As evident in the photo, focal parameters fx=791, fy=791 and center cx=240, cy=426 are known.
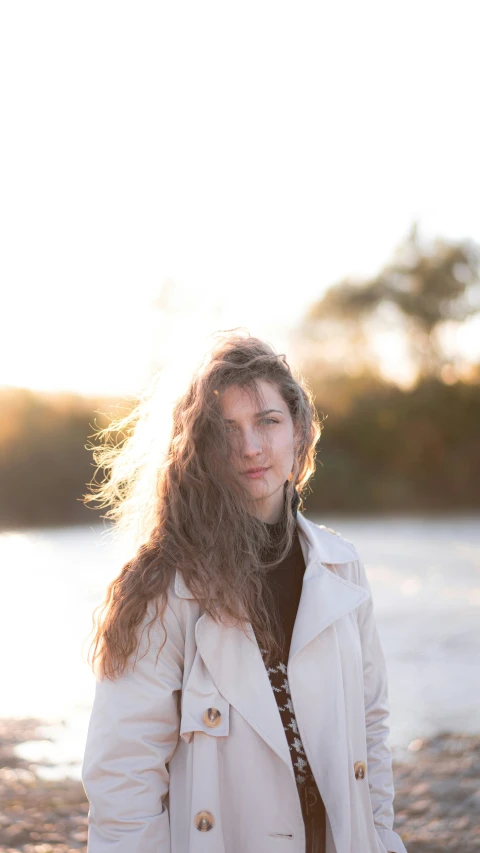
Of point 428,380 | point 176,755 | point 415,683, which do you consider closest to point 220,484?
point 176,755

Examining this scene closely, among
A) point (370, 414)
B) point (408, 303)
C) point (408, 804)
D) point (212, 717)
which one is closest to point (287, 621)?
point (212, 717)

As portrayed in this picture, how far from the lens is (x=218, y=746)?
6.56 ft

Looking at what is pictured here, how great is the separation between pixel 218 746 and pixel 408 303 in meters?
30.2

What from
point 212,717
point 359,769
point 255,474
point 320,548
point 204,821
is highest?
point 255,474

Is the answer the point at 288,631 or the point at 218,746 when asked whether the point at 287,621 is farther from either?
the point at 218,746

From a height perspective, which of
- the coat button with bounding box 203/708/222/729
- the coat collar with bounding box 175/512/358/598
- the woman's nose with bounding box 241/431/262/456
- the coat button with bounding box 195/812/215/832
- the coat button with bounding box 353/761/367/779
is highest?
the woman's nose with bounding box 241/431/262/456

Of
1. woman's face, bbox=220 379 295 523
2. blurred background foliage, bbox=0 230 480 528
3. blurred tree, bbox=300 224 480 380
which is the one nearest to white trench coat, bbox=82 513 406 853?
woman's face, bbox=220 379 295 523

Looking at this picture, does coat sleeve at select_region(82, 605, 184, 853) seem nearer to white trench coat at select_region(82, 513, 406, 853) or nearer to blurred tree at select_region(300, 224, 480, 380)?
white trench coat at select_region(82, 513, 406, 853)

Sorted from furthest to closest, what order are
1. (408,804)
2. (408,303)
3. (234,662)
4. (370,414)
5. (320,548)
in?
1. (408,303)
2. (370,414)
3. (408,804)
4. (320,548)
5. (234,662)

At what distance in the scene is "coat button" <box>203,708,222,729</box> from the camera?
6.40ft

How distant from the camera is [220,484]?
7.22 feet

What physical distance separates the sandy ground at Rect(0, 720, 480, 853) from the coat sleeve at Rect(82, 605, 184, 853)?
2366 millimetres

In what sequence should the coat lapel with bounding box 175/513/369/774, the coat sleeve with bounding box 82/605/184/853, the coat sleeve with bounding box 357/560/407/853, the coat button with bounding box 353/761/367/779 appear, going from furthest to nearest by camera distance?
the coat sleeve with bounding box 357/560/407/853, the coat button with bounding box 353/761/367/779, the coat lapel with bounding box 175/513/369/774, the coat sleeve with bounding box 82/605/184/853

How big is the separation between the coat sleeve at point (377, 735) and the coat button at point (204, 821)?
0.59m
